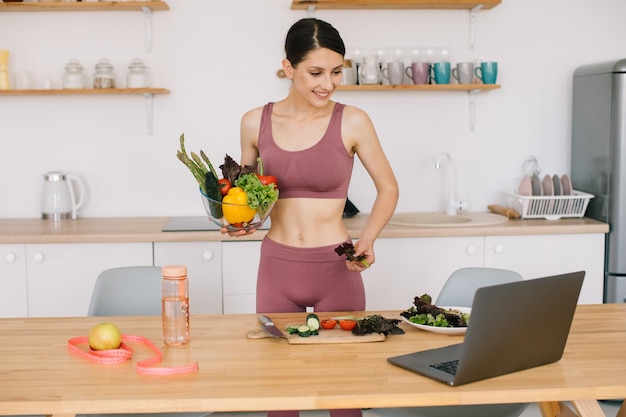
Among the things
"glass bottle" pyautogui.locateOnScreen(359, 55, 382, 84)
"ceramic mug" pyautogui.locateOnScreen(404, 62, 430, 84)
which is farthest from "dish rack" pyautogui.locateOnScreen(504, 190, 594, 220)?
"glass bottle" pyautogui.locateOnScreen(359, 55, 382, 84)

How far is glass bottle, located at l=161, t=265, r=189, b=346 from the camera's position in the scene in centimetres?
205

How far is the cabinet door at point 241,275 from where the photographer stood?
12.1 feet

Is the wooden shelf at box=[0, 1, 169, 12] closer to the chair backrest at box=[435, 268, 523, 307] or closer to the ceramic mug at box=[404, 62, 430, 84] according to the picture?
the ceramic mug at box=[404, 62, 430, 84]

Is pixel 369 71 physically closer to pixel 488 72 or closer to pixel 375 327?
pixel 488 72

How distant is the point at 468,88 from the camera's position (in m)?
4.05

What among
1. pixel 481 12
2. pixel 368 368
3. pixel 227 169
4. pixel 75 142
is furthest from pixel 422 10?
pixel 368 368

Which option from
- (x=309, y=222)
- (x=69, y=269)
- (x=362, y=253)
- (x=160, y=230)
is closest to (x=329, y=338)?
(x=362, y=253)

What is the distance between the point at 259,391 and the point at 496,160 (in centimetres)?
289

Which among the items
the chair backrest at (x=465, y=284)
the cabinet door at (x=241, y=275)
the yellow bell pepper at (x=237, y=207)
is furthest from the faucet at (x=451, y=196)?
the yellow bell pepper at (x=237, y=207)

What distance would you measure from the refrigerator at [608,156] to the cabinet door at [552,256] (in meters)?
0.05

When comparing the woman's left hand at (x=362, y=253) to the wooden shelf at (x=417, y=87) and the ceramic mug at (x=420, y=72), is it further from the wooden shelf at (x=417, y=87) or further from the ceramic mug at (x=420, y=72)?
the ceramic mug at (x=420, y=72)

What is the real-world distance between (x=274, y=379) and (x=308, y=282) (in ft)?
2.73

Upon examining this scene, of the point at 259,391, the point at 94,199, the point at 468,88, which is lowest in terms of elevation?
the point at 259,391

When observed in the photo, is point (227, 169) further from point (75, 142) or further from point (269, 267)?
point (75, 142)
